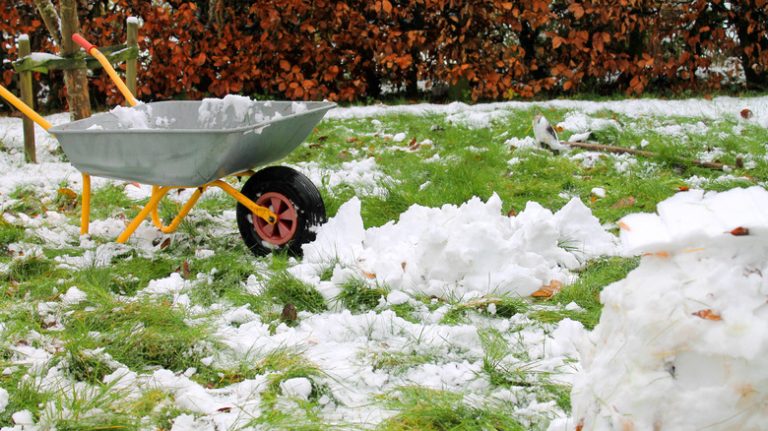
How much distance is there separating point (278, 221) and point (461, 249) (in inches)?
38.0

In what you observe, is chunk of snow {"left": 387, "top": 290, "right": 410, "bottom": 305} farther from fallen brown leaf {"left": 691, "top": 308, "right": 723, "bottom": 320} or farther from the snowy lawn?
fallen brown leaf {"left": 691, "top": 308, "right": 723, "bottom": 320}

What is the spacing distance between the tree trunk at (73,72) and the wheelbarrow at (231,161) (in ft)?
4.42

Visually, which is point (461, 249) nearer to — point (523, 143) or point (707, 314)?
point (707, 314)

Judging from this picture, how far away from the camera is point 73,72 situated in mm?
4879

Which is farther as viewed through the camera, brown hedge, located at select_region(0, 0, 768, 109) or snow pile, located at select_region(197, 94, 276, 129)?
brown hedge, located at select_region(0, 0, 768, 109)

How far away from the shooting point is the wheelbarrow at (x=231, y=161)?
291 centimetres

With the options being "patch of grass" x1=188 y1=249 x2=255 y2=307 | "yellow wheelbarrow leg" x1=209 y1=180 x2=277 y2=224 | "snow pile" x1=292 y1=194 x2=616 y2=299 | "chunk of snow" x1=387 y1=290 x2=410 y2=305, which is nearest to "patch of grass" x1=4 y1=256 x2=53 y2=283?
"patch of grass" x1=188 y1=249 x2=255 y2=307

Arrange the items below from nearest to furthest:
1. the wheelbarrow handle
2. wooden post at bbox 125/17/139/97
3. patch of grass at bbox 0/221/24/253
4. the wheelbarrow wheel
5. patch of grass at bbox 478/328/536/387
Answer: patch of grass at bbox 478/328/536/387 < the wheelbarrow wheel < patch of grass at bbox 0/221/24/253 < the wheelbarrow handle < wooden post at bbox 125/17/139/97

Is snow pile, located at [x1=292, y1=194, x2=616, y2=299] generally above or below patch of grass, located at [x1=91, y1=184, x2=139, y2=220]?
above

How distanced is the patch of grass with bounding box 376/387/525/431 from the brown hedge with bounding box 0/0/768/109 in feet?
15.9

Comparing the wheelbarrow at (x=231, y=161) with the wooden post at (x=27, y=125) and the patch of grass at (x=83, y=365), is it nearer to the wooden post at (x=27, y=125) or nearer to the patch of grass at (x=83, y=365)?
the patch of grass at (x=83, y=365)

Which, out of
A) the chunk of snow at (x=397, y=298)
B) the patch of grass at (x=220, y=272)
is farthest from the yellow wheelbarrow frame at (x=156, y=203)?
the chunk of snow at (x=397, y=298)

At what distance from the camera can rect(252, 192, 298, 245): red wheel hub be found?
10.5 ft

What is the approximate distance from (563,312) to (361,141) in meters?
3.10
